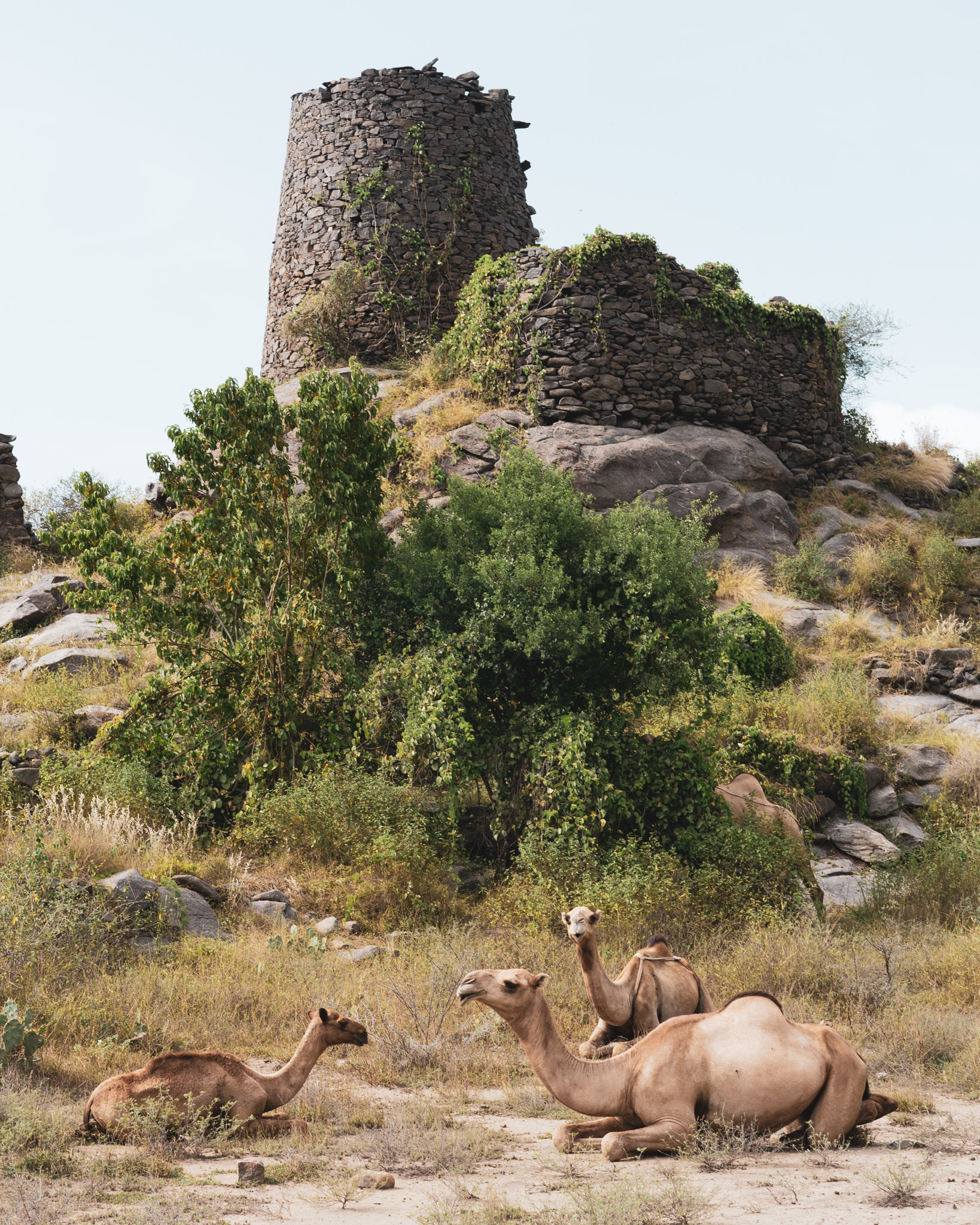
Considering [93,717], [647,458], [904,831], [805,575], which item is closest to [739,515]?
[805,575]

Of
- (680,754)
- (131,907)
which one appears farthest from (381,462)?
(131,907)

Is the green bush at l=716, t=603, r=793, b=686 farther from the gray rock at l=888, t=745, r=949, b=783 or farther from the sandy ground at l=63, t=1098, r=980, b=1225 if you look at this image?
the sandy ground at l=63, t=1098, r=980, b=1225

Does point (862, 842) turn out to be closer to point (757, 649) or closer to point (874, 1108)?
point (757, 649)

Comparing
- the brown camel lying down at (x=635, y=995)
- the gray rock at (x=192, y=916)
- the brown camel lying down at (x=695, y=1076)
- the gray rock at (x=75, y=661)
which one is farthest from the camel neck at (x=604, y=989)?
the gray rock at (x=75, y=661)

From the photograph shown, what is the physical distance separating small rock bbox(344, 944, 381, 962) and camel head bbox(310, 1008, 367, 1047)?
105 inches

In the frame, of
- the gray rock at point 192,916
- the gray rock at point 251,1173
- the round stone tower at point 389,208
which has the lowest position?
the gray rock at point 192,916

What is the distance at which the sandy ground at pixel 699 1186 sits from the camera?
3.47 meters

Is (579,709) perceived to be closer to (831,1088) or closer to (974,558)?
(831,1088)

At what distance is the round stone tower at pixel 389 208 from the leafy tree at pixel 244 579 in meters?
10.9

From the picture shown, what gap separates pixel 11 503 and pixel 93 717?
10422 millimetres

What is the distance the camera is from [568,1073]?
A: 4.18m

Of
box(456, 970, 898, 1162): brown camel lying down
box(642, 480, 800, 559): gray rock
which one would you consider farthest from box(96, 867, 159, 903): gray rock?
box(642, 480, 800, 559): gray rock

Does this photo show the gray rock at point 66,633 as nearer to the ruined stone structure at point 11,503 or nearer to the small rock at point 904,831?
the ruined stone structure at point 11,503

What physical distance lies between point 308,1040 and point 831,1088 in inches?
92.3
